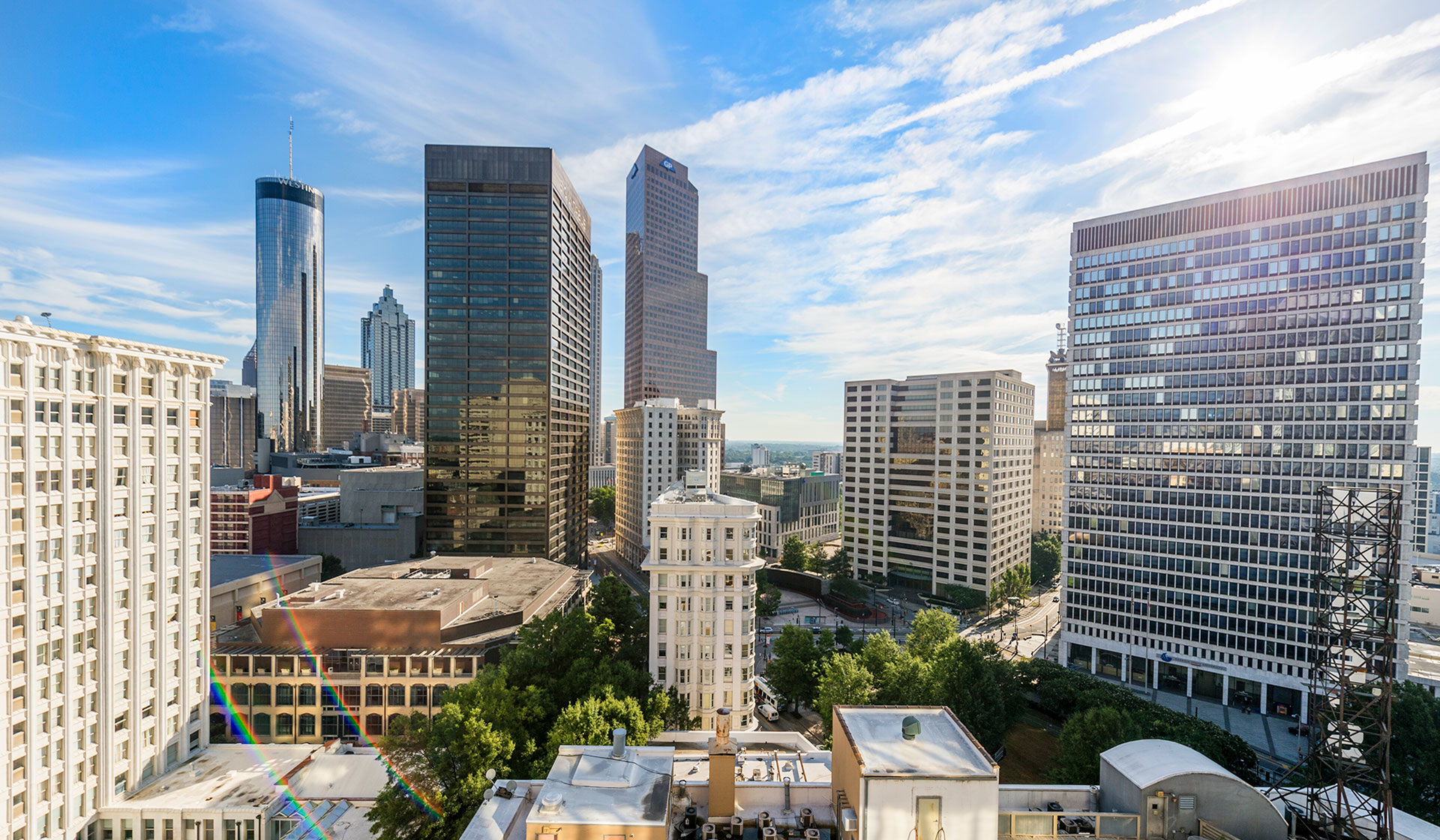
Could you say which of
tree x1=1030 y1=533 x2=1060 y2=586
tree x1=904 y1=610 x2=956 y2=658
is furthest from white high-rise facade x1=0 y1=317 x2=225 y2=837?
tree x1=1030 y1=533 x2=1060 y2=586

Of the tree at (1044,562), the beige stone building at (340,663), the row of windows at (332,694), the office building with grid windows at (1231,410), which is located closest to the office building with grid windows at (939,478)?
the tree at (1044,562)

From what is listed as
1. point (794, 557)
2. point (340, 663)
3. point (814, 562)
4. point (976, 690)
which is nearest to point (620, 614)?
point (340, 663)

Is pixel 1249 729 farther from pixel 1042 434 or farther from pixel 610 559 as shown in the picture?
pixel 610 559

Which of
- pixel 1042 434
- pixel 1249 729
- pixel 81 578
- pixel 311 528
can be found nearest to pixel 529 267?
pixel 311 528

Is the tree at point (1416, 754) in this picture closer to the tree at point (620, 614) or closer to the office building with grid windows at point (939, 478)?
the office building with grid windows at point (939, 478)

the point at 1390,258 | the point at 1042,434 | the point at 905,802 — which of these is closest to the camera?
the point at 905,802

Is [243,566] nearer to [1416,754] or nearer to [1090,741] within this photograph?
[1090,741]
